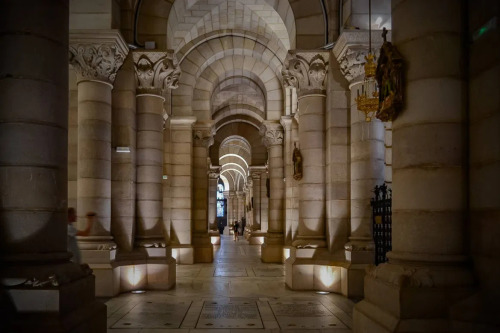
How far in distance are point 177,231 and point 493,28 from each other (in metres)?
16.7

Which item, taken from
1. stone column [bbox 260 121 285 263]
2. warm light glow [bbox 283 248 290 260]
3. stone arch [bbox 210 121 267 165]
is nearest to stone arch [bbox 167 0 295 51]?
stone column [bbox 260 121 285 263]

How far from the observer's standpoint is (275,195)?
23375mm

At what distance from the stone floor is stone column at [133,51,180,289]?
780 mm

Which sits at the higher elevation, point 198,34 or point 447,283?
point 198,34

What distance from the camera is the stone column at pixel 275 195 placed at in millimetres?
21781

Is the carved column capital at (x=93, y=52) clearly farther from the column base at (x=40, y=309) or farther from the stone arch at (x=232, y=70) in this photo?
the stone arch at (x=232, y=70)

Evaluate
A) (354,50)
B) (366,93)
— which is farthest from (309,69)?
(366,93)

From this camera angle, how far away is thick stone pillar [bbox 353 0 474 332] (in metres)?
5.65

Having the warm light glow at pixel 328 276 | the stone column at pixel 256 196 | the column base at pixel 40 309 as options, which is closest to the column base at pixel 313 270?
the warm light glow at pixel 328 276

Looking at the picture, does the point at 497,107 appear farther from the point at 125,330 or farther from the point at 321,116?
the point at 321,116

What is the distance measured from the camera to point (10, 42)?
6.07 metres

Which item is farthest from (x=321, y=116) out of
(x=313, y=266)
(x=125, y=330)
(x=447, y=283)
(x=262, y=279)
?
(x=447, y=283)

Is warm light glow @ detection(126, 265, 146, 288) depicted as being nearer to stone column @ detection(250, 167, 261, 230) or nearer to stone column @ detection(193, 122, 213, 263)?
stone column @ detection(193, 122, 213, 263)

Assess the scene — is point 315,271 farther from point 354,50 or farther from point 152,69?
point 152,69
